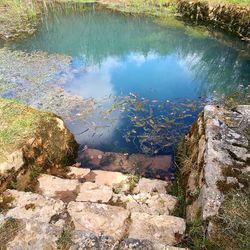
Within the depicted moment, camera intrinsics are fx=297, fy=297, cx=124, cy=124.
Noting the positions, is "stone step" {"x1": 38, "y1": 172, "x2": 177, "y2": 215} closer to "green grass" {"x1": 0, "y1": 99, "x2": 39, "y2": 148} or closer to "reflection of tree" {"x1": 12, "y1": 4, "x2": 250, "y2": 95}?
"green grass" {"x1": 0, "y1": 99, "x2": 39, "y2": 148}

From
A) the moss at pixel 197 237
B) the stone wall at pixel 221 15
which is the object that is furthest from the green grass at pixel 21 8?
the moss at pixel 197 237

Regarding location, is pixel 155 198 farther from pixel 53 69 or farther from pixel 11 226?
pixel 53 69

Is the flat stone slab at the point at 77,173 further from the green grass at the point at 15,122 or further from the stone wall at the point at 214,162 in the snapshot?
the stone wall at the point at 214,162

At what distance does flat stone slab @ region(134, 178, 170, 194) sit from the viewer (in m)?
3.75

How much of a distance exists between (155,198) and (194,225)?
2.76ft

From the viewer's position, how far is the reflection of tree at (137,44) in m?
7.51

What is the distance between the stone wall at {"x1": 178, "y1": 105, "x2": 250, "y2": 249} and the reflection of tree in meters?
2.95

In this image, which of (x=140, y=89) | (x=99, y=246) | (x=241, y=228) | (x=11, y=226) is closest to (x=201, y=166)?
(x=241, y=228)

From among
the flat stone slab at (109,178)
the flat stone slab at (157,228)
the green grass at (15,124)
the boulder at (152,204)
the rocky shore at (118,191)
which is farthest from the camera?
the flat stone slab at (109,178)

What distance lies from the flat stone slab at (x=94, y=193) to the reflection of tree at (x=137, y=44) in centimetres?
397

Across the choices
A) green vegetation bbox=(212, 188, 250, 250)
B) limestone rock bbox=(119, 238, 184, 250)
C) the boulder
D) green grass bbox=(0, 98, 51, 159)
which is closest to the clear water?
green grass bbox=(0, 98, 51, 159)

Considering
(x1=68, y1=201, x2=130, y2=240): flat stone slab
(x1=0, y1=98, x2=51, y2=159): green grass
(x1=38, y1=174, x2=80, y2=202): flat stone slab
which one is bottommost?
(x1=38, y1=174, x2=80, y2=202): flat stone slab

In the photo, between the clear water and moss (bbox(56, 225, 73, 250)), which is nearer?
moss (bbox(56, 225, 73, 250))

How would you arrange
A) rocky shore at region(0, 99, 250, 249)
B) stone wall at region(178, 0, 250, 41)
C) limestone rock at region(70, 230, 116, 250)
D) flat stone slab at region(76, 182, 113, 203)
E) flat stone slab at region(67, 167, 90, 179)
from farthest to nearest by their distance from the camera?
stone wall at region(178, 0, 250, 41), flat stone slab at region(67, 167, 90, 179), flat stone slab at region(76, 182, 113, 203), rocky shore at region(0, 99, 250, 249), limestone rock at region(70, 230, 116, 250)
